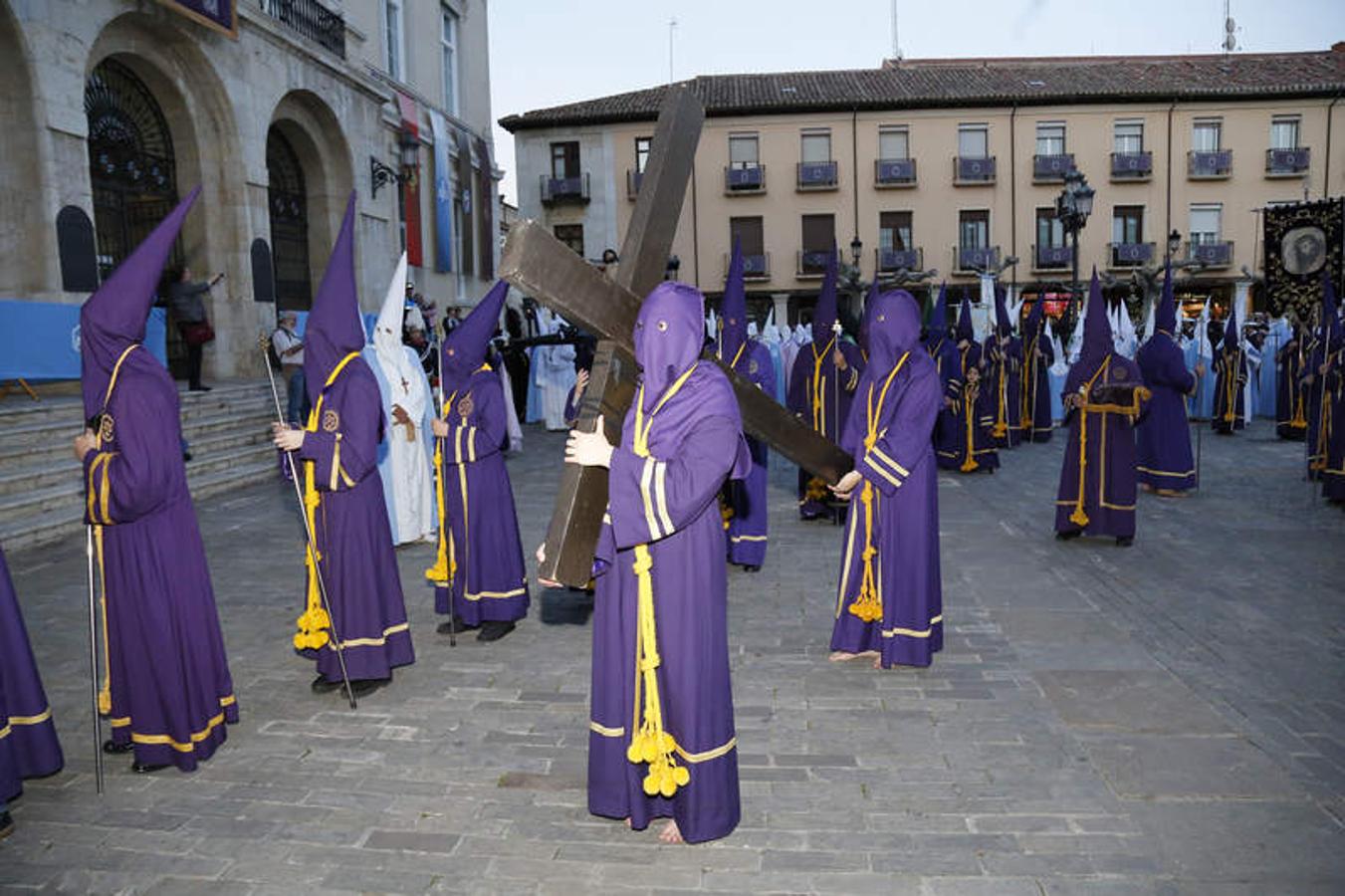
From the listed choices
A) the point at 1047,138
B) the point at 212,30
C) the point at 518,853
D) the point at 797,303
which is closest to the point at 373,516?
the point at 518,853

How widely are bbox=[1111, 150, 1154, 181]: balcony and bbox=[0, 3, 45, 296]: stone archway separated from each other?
35.8 meters

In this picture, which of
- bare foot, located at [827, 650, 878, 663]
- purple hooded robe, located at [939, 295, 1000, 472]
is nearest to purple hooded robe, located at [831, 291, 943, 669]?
bare foot, located at [827, 650, 878, 663]

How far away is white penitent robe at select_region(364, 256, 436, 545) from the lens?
8375 millimetres

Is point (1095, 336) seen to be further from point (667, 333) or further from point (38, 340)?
point (38, 340)

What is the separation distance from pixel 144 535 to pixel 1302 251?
14268 millimetres

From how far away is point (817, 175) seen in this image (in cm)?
3591

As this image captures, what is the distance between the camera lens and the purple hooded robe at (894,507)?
5.11m

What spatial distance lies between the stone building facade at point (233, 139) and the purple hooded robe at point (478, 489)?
8.99 m

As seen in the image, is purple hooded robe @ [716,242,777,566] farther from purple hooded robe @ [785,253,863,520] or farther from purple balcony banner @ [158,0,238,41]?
purple balcony banner @ [158,0,238,41]

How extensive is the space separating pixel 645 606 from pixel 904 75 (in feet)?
131

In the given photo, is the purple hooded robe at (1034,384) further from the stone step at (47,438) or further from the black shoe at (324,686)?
the black shoe at (324,686)

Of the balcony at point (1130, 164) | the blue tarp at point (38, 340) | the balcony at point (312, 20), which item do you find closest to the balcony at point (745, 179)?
the balcony at point (1130, 164)

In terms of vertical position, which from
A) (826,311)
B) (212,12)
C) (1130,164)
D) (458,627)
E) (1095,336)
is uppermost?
(1130,164)

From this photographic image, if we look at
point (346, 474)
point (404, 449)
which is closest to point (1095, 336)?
point (404, 449)
